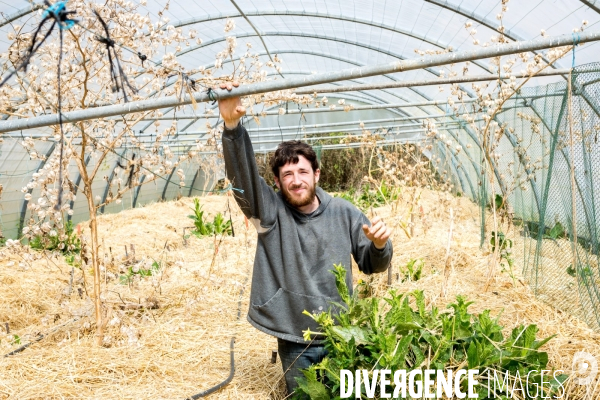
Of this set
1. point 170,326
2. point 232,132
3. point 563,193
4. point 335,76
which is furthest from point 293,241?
point 563,193

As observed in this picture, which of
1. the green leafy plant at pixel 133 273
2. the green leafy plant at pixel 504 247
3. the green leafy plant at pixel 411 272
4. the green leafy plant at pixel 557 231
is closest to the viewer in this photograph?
the green leafy plant at pixel 557 231

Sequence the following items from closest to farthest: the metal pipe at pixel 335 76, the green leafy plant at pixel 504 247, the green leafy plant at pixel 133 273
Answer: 1. the metal pipe at pixel 335 76
2. the green leafy plant at pixel 504 247
3. the green leafy plant at pixel 133 273

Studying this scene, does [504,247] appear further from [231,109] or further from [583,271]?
[231,109]

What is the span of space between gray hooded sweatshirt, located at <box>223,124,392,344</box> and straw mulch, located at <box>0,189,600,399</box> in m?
0.55

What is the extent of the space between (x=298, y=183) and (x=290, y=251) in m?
0.34

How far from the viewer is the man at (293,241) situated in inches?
94.3

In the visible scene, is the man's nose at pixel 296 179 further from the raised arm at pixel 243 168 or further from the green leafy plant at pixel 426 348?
the green leafy plant at pixel 426 348

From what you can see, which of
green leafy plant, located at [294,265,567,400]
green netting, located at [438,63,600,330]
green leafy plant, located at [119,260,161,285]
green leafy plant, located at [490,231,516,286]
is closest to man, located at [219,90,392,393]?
green leafy plant, located at [294,265,567,400]

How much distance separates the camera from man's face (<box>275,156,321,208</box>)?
8.59 feet

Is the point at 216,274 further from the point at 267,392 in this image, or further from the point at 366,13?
the point at 366,13

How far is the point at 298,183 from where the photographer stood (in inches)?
103

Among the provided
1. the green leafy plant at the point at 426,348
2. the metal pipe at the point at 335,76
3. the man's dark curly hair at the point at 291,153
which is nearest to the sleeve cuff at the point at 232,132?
the metal pipe at the point at 335,76

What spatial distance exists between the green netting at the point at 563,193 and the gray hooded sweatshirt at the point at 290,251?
1400 mm

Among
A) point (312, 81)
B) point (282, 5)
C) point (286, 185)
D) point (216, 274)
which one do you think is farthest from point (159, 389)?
point (282, 5)
